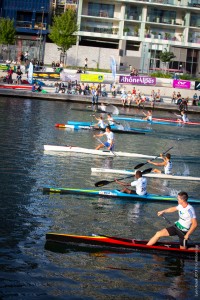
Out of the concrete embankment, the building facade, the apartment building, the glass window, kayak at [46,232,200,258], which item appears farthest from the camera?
the building facade

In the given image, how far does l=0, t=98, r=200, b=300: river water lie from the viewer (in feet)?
57.5

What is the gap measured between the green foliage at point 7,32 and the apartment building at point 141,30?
10449 mm

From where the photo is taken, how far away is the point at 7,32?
8956cm

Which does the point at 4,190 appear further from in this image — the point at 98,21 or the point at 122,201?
the point at 98,21

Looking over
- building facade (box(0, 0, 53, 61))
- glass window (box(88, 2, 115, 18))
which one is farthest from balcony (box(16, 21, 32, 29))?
glass window (box(88, 2, 115, 18))

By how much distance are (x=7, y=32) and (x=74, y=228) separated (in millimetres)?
70748

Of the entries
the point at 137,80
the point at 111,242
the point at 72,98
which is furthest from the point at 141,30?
the point at 111,242

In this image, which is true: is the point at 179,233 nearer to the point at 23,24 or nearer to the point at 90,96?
the point at 90,96

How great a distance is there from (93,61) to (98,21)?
752cm

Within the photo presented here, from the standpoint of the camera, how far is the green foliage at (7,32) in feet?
293

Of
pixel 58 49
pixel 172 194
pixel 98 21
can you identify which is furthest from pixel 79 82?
pixel 172 194

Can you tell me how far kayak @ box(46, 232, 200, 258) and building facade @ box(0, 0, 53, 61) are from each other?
256 ft

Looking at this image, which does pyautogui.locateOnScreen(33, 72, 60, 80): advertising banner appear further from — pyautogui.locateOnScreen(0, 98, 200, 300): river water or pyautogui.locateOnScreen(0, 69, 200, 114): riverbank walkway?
pyautogui.locateOnScreen(0, 98, 200, 300): river water

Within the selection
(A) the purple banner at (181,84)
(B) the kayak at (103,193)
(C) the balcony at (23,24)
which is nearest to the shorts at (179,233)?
(B) the kayak at (103,193)
